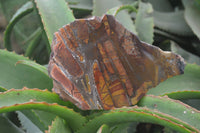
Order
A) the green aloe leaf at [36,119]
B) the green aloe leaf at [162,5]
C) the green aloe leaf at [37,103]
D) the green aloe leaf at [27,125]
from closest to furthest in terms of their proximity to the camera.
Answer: the green aloe leaf at [37,103]
the green aloe leaf at [36,119]
the green aloe leaf at [27,125]
the green aloe leaf at [162,5]

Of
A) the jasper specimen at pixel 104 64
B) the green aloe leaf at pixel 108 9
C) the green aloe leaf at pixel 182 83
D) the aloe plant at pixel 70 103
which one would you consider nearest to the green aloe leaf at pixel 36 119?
the aloe plant at pixel 70 103

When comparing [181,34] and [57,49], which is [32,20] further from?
[57,49]

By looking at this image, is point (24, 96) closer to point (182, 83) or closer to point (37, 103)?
point (37, 103)

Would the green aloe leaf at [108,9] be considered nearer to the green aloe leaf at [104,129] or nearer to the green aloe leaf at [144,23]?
the green aloe leaf at [144,23]

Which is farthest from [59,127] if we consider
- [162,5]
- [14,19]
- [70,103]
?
[162,5]

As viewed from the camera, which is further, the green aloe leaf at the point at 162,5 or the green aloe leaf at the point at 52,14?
the green aloe leaf at the point at 162,5

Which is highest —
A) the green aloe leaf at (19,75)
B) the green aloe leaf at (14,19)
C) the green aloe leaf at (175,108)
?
the green aloe leaf at (14,19)

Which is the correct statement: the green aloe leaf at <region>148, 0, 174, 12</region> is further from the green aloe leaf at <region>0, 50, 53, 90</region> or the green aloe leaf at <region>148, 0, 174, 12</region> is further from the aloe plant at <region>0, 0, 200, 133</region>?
the green aloe leaf at <region>0, 50, 53, 90</region>
